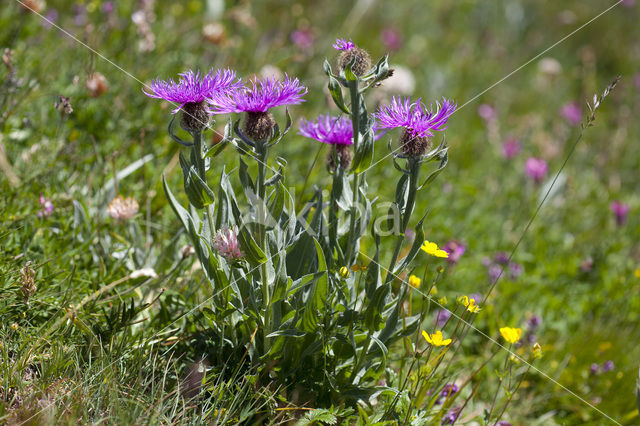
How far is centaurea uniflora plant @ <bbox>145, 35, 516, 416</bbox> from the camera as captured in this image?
1.44m

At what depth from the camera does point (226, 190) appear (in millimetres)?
1587

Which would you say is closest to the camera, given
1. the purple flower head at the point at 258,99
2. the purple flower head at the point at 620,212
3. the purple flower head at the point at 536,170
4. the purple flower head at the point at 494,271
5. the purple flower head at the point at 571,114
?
the purple flower head at the point at 258,99

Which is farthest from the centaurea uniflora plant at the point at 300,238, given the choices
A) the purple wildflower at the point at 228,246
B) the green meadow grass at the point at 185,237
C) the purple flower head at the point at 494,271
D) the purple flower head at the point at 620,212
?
the purple flower head at the point at 620,212

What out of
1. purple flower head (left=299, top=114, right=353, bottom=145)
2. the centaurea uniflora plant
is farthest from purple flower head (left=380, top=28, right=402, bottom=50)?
the centaurea uniflora plant

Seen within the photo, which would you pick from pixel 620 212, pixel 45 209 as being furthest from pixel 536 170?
pixel 45 209

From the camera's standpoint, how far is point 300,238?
1.67 m

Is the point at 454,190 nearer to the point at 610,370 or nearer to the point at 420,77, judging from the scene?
the point at 610,370

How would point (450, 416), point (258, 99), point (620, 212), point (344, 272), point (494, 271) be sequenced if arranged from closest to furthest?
point (258, 99)
point (344, 272)
point (450, 416)
point (494, 271)
point (620, 212)

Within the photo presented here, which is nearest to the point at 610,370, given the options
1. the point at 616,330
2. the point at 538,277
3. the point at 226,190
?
the point at 616,330

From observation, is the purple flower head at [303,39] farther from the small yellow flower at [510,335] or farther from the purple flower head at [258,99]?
the small yellow flower at [510,335]

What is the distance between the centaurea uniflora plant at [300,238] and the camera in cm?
144

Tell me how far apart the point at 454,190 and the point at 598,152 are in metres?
2.22

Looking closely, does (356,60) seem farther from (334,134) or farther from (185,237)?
(185,237)

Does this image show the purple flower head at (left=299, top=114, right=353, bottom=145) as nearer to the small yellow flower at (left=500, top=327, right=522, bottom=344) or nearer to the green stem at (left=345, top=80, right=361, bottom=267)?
the green stem at (left=345, top=80, right=361, bottom=267)
